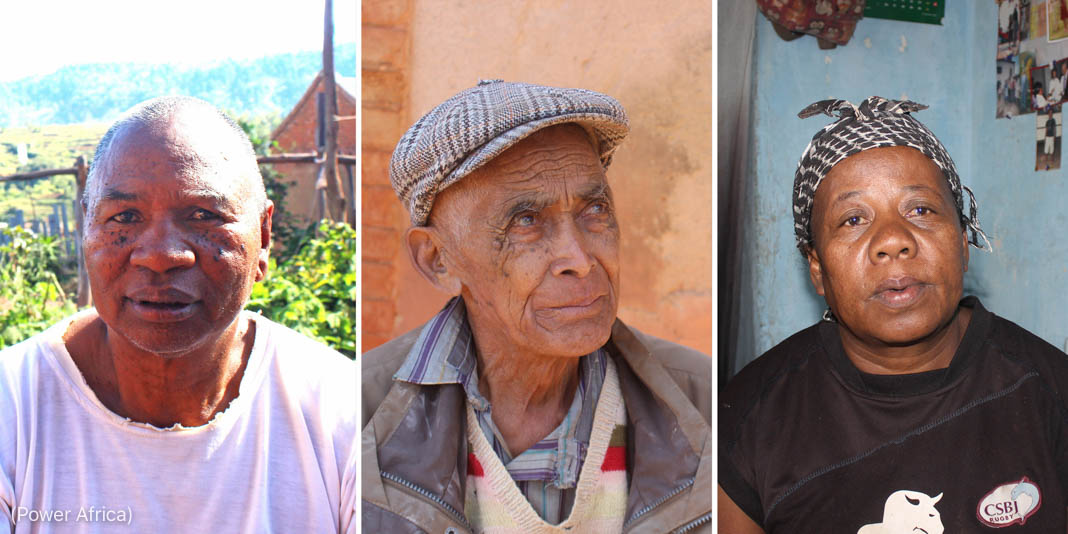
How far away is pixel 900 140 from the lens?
258 cm

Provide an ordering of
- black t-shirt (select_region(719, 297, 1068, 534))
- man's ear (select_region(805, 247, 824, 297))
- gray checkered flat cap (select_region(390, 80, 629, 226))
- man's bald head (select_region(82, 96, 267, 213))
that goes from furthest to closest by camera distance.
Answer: man's ear (select_region(805, 247, 824, 297))
black t-shirt (select_region(719, 297, 1068, 534))
man's bald head (select_region(82, 96, 267, 213))
gray checkered flat cap (select_region(390, 80, 629, 226))

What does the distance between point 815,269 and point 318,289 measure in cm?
145

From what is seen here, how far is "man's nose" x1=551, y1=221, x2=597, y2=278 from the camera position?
7.07 feet

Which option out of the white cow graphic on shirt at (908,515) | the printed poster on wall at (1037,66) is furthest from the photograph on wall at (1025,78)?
the white cow graphic on shirt at (908,515)

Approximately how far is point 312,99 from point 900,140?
1.65 metres

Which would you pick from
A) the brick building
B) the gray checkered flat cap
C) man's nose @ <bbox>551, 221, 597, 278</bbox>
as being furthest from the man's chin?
the brick building

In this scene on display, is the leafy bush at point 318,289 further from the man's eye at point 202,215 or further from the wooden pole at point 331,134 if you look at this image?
the man's eye at point 202,215

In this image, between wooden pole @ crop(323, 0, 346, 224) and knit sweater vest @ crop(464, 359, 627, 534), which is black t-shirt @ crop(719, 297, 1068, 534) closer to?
knit sweater vest @ crop(464, 359, 627, 534)

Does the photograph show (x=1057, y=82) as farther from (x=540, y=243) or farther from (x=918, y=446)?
(x=540, y=243)

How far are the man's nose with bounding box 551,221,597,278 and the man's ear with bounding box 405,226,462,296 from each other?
0.27 meters

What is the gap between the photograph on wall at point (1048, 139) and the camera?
9.57 ft

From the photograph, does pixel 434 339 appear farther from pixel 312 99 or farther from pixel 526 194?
pixel 312 99

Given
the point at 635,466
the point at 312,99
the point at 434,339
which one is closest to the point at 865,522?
the point at 635,466

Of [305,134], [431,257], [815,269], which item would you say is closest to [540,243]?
[431,257]
